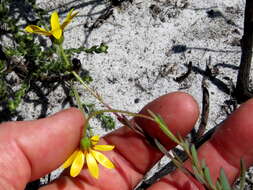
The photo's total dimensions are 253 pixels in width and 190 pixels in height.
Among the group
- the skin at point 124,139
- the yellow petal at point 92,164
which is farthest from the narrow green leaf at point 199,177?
the yellow petal at point 92,164

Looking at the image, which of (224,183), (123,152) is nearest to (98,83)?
(123,152)

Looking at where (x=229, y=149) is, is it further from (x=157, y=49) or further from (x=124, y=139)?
(x=157, y=49)

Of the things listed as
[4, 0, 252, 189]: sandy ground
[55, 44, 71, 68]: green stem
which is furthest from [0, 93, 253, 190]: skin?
[4, 0, 252, 189]: sandy ground

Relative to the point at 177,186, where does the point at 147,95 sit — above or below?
above

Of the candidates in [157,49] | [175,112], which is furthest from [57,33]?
[157,49]

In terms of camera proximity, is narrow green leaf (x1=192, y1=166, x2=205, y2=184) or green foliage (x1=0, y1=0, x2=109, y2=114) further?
green foliage (x1=0, y1=0, x2=109, y2=114)

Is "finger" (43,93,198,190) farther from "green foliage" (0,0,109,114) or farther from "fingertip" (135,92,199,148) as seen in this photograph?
"green foliage" (0,0,109,114)

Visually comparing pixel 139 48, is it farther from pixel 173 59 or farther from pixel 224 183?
pixel 224 183
